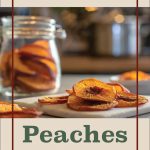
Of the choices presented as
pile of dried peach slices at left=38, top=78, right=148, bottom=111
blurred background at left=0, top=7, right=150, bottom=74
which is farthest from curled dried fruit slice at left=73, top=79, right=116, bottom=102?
blurred background at left=0, top=7, right=150, bottom=74

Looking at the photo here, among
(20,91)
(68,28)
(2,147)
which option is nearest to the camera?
(2,147)

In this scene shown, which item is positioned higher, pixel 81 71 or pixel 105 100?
pixel 105 100

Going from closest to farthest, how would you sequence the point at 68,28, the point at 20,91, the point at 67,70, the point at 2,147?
1. the point at 2,147
2. the point at 20,91
3. the point at 67,70
4. the point at 68,28

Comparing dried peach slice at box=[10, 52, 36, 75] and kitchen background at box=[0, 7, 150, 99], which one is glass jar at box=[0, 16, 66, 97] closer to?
dried peach slice at box=[10, 52, 36, 75]

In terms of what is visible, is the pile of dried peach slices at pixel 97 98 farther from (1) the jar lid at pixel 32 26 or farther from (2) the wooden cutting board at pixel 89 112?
(1) the jar lid at pixel 32 26

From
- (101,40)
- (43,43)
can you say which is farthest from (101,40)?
(43,43)

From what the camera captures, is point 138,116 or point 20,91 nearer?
point 138,116
